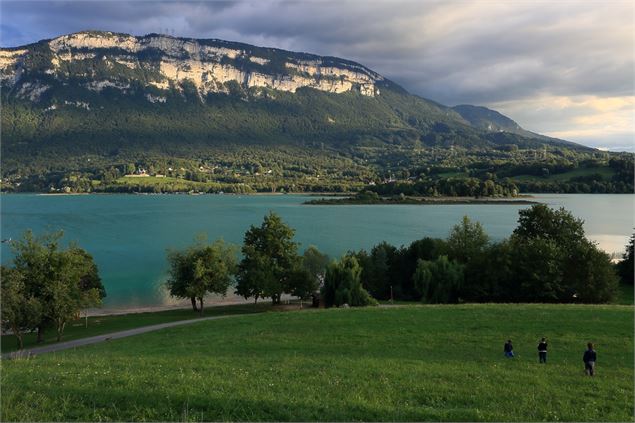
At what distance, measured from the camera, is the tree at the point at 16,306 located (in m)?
26.8

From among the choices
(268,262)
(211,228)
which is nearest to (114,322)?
(268,262)

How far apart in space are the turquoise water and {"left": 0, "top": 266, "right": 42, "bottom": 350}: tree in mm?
22133

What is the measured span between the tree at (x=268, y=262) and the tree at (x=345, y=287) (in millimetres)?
4442

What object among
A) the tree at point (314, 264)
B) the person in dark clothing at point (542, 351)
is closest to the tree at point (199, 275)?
the tree at point (314, 264)

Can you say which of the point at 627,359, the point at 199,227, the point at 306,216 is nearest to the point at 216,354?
the point at 627,359

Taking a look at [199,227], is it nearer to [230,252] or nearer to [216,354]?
[230,252]

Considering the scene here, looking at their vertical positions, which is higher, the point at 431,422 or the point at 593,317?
the point at 431,422

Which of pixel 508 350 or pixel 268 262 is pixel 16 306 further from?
pixel 508 350

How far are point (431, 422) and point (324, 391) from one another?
278 cm

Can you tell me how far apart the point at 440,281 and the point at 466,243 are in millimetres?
10344

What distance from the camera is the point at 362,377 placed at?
1238 cm

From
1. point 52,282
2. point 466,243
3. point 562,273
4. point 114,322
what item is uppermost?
point 466,243

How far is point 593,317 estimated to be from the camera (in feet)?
71.9

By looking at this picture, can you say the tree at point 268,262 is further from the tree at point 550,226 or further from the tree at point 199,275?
the tree at point 550,226
